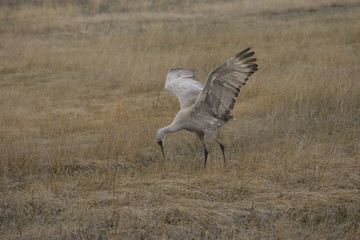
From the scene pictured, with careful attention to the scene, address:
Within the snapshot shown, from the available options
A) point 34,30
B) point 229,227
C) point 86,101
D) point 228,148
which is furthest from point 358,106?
point 34,30

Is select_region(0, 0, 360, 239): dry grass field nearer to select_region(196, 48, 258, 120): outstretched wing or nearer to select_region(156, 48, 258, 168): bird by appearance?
select_region(156, 48, 258, 168): bird

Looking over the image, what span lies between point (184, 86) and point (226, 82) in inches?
49.7

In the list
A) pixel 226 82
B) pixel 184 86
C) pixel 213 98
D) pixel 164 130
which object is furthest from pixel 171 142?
pixel 226 82

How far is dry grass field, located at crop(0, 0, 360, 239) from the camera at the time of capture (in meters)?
4.19

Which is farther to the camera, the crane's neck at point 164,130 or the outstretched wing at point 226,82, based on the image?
the crane's neck at point 164,130

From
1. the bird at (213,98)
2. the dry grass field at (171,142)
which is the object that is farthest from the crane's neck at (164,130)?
the dry grass field at (171,142)

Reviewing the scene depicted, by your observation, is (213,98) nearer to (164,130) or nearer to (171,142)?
Result: (164,130)

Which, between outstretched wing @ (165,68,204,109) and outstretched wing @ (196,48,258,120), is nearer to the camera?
outstretched wing @ (196,48,258,120)

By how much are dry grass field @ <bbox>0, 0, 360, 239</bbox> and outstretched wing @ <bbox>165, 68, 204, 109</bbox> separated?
0.70m

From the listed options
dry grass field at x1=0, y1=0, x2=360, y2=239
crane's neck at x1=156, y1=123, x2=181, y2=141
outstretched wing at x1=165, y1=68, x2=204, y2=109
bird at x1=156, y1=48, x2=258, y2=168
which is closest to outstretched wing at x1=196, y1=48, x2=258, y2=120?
bird at x1=156, y1=48, x2=258, y2=168

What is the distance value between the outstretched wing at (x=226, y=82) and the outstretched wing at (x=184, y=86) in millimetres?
510

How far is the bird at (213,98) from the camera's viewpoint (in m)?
4.89

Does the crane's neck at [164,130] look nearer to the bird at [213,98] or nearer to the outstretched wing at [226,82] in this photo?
the bird at [213,98]

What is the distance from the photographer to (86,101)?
913cm
